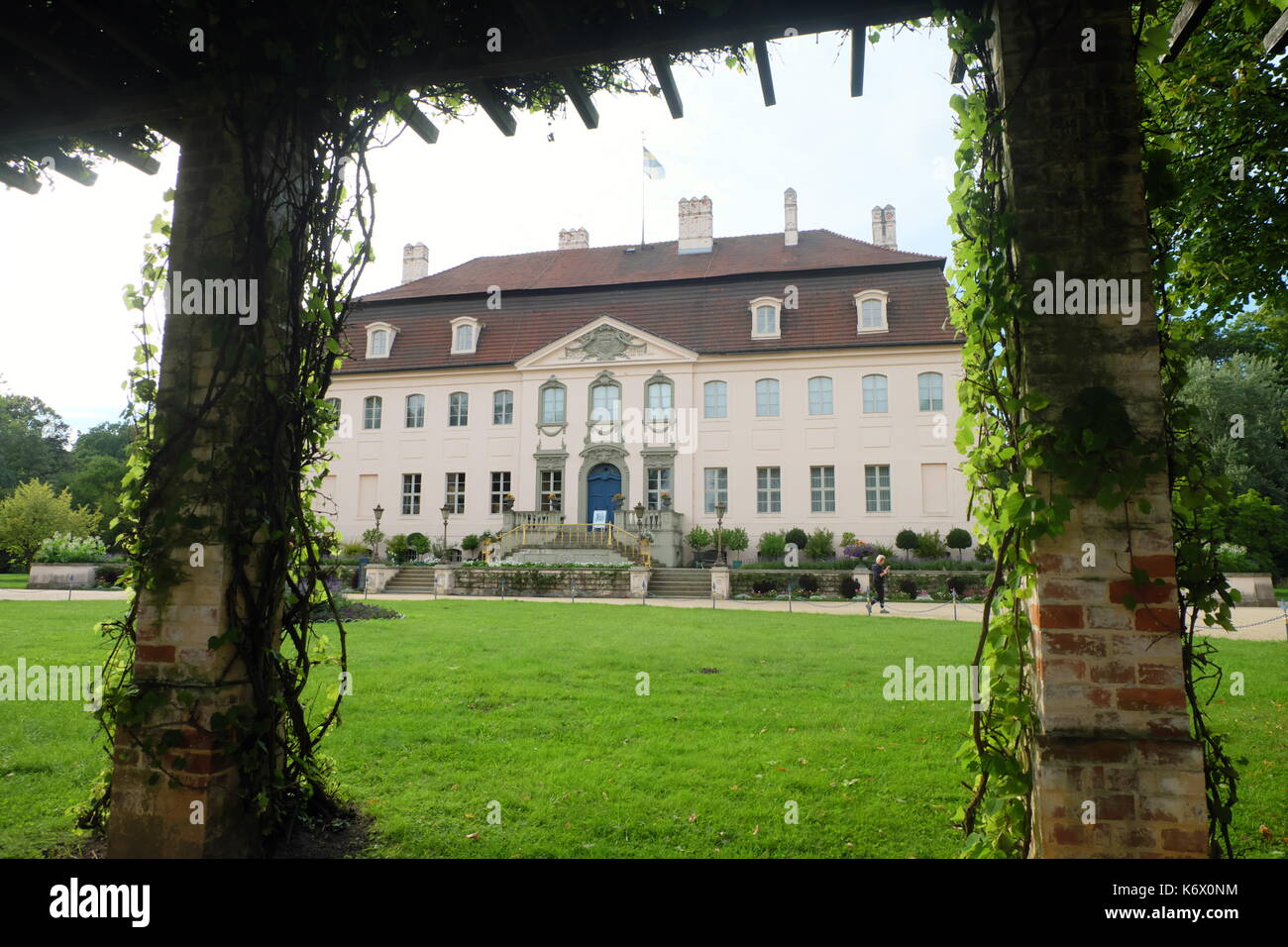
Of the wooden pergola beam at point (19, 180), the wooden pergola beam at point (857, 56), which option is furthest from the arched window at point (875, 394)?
the wooden pergola beam at point (19, 180)

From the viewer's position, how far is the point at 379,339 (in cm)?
3142

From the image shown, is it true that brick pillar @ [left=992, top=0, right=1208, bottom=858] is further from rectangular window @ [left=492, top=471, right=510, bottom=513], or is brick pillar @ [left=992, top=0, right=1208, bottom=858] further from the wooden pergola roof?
rectangular window @ [left=492, top=471, right=510, bottom=513]

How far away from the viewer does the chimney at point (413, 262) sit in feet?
116

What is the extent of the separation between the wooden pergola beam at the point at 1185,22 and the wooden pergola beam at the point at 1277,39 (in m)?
1.18

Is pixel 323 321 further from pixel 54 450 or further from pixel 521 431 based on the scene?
pixel 54 450

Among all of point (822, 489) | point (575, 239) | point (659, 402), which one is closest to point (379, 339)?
point (575, 239)

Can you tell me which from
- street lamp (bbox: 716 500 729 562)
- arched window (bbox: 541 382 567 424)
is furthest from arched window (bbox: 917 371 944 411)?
arched window (bbox: 541 382 567 424)

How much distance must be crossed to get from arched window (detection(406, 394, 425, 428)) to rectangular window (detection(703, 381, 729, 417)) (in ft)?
39.3

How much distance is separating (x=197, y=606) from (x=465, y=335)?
2908 cm

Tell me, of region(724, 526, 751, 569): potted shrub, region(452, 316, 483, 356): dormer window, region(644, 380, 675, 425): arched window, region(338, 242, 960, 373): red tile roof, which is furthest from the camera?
region(452, 316, 483, 356): dormer window

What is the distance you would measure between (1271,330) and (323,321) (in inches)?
418

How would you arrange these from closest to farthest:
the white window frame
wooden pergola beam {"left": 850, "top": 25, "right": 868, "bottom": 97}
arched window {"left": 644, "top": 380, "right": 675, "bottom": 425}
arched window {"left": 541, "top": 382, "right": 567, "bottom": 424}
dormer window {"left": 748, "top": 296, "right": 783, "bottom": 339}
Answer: wooden pergola beam {"left": 850, "top": 25, "right": 868, "bottom": 97} < the white window frame < dormer window {"left": 748, "top": 296, "right": 783, "bottom": 339} < arched window {"left": 644, "top": 380, "right": 675, "bottom": 425} < arched window {"left": 541, "top": 382, "right": 567, "bottom": 424}

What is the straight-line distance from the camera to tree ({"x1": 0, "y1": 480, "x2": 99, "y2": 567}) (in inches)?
1070

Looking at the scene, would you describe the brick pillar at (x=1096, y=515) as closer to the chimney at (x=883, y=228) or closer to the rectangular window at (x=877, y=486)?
the rectangular window at (x=877, y=486)
